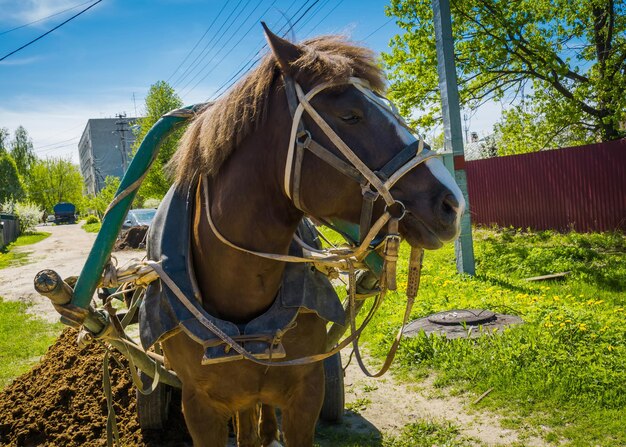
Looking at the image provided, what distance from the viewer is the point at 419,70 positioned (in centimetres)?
1318

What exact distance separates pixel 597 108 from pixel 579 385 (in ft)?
36.2

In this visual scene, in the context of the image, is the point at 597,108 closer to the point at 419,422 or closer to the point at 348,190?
the point at 419,422

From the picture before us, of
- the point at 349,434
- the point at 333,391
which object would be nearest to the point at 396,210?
the point at 333,391

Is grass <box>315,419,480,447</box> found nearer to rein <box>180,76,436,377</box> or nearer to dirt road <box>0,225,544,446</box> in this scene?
dirt road <box>0,225,544,446</box>

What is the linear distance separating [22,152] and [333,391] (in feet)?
228

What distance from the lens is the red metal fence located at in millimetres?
11133

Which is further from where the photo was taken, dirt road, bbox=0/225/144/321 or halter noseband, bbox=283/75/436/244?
dirt road, bbox=0/225/144/321

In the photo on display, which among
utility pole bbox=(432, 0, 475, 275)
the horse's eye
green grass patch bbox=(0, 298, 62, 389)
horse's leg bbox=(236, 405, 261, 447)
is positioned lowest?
green grass patch bbox=(0, 298, 62, 389)

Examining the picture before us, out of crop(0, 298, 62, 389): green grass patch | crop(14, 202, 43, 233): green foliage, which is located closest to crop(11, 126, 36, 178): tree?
crop(14, 202, 43, 233): green foliage

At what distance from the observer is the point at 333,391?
4039 mm

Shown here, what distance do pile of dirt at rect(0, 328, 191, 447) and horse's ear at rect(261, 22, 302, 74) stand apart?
10.1 feet

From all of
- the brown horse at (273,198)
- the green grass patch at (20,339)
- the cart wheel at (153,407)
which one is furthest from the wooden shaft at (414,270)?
the green grass patch at (20,339)

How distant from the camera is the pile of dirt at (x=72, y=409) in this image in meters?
3.89

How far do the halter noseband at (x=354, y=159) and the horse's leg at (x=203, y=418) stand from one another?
112cm
